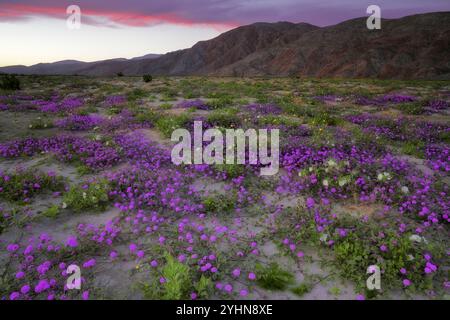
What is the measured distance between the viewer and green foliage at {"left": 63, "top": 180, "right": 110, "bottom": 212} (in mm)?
5668

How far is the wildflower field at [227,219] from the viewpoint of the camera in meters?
3.76

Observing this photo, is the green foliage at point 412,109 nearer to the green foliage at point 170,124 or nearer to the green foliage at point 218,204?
the green foliage at point 170,124

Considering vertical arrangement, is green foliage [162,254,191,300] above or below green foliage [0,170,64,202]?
below

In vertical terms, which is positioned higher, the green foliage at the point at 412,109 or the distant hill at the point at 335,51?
the distant hill at the point at 335,51

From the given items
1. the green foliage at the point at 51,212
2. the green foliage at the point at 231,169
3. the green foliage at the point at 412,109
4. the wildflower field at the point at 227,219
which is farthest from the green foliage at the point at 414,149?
the green foliage at the point at 51,212

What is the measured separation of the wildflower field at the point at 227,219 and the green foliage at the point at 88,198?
27mm

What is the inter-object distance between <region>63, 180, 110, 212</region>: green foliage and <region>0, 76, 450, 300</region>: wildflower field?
3 centimetres

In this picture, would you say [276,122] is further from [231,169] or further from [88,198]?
[88,198]

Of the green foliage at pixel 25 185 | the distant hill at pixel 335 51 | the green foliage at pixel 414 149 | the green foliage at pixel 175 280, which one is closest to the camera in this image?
the green foliage at pixel 175 280

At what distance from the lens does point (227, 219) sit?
17.4ft

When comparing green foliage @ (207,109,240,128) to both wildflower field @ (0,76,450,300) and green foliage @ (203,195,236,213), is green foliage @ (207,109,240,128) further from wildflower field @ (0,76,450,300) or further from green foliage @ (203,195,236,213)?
green foliage @ (203,195,236,213)

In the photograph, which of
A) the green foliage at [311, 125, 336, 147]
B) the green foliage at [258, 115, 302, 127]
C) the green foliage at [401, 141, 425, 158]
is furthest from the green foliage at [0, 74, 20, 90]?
the green foliage at [401, 141, 425, 158]

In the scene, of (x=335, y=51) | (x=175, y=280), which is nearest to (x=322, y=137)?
(x=175, y=280)

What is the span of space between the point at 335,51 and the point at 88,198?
107 meters
